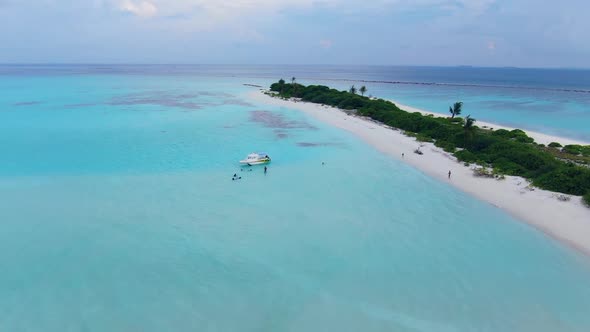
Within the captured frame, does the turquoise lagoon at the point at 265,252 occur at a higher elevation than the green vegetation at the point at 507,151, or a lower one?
lower

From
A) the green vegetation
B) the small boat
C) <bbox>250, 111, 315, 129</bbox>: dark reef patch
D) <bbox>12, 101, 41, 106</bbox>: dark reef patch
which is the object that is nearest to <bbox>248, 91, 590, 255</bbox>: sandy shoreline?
the green vegetation

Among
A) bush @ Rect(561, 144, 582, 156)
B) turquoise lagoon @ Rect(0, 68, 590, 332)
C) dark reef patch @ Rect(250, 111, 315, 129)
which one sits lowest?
turquoise lagoon @ Rect(0, 68, 590, 332)

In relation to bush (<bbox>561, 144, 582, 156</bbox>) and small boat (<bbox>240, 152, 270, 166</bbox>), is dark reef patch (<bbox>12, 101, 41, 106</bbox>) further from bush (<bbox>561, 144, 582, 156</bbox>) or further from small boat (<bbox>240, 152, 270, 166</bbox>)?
bush (<bbox>561, 144, 582, 156</bbox>)

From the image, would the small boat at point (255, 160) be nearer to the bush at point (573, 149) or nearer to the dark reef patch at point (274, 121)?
the dark reef patch at point (274, 121)

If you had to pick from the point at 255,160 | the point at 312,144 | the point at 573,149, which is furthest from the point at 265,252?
the point at 573,149

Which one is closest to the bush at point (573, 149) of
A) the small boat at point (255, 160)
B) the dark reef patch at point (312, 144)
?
the dark reef patch at point (312, 144)
